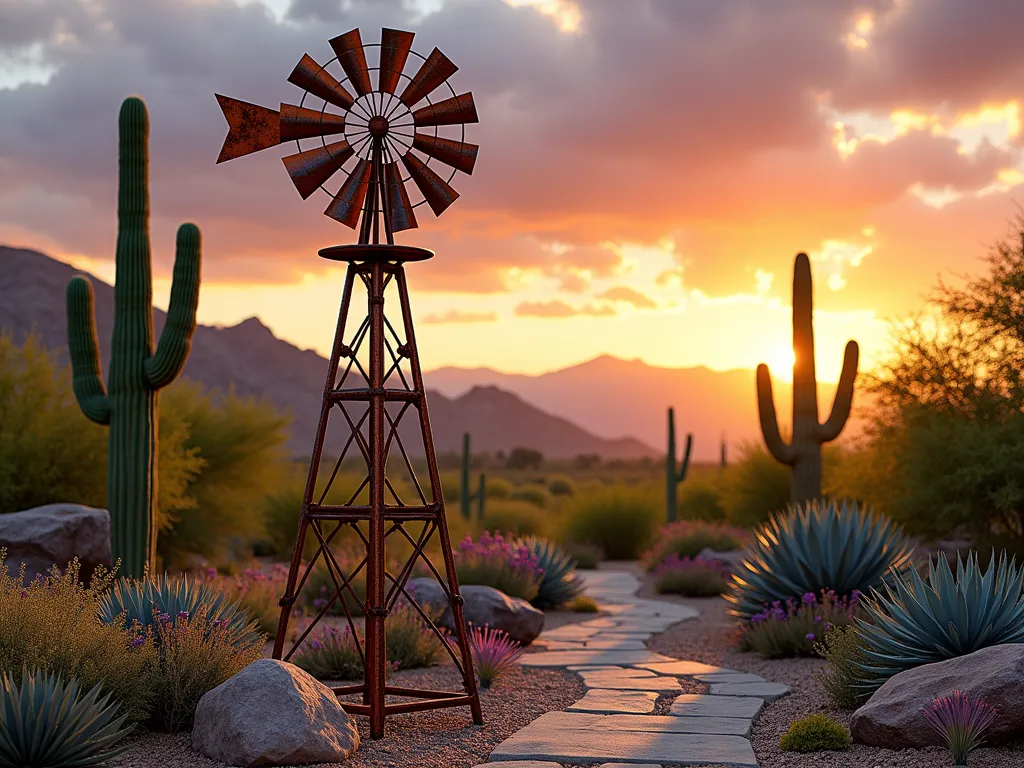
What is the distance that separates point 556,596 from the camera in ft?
49.6

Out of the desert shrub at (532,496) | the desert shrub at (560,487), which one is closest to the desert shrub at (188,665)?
the desert shrub at (532,496)

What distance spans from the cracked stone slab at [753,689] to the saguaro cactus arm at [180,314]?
21.8 ft

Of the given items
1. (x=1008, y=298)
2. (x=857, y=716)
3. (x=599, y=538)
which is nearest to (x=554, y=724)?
(x=857, y=716)

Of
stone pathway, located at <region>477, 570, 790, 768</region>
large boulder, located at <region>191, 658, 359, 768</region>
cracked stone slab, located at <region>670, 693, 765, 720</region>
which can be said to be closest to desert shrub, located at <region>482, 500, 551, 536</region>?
stone pathway, located at <region>477, 570, 790, 768</region>

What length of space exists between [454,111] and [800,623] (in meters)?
5.93

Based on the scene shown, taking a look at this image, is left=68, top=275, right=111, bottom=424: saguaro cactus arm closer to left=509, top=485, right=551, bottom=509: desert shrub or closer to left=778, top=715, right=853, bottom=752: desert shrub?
left=778, top=715, right=853, bottom=752: desert shrub

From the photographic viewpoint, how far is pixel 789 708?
327 inches

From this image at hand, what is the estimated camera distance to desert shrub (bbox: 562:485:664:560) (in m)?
25.7

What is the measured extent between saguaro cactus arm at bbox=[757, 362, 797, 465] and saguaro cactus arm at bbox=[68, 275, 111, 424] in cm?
872

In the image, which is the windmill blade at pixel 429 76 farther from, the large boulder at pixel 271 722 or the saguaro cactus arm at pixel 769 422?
the saguaro cactus arm at pixel 769 422

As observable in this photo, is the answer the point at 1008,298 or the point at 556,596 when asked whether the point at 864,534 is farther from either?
the point at 1008,298

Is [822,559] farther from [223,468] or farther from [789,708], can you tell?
[223,468]

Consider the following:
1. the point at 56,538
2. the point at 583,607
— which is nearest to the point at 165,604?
the point at 56,538

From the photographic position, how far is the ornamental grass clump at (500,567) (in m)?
13.7
